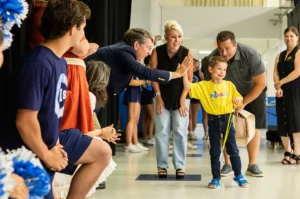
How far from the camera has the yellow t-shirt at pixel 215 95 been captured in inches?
173

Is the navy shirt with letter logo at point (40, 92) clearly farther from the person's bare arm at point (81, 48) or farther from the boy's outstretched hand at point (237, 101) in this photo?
the boy's outstretched hand at point (237, 101)

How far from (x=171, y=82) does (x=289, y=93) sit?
6.67ft

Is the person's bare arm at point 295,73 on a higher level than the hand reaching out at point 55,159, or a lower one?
higher

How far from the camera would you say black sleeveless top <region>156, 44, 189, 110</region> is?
473cm

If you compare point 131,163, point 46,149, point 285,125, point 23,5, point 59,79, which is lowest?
point 131,163

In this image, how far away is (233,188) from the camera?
4.32 m

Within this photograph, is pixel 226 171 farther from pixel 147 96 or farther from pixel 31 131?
pixel 147 96

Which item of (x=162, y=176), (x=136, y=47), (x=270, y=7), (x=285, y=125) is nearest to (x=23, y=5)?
(x=136, y=47)

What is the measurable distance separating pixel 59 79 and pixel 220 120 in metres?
2.41

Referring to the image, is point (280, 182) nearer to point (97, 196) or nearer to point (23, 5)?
point (97, 196)

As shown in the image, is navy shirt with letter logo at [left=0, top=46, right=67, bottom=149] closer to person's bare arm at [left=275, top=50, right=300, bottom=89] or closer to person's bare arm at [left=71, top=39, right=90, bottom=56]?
person's bare arm at [left=71, top=39, right=90, bottom=56]

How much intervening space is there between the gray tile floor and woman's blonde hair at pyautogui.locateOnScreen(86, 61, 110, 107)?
2.64ft

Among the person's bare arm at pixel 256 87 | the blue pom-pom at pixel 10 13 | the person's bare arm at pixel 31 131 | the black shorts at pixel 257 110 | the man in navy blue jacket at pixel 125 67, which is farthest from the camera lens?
the black shorts at pixel 257 110

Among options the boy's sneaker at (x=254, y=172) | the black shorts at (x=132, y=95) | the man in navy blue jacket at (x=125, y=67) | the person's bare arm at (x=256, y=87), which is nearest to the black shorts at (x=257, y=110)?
the person's bare arm at (x=256, y=87)
